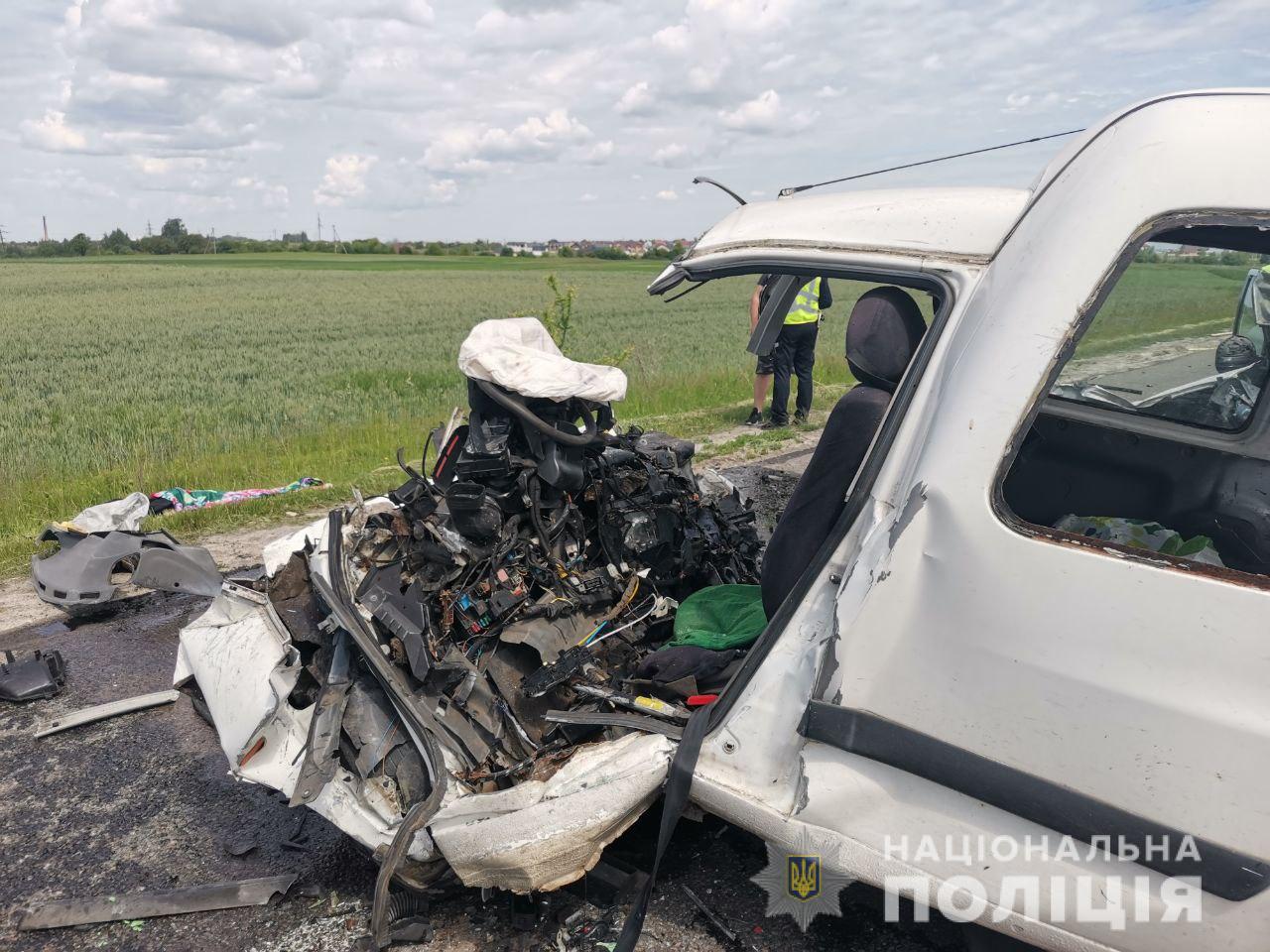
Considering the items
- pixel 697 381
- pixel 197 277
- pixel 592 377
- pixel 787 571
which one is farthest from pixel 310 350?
pixel 197 277

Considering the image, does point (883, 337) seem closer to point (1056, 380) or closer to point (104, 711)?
point (1056, 380)

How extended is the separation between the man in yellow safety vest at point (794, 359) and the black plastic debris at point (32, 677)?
670 cm

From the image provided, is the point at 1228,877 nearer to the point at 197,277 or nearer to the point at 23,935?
the point at 23,935

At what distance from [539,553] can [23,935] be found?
1901mm

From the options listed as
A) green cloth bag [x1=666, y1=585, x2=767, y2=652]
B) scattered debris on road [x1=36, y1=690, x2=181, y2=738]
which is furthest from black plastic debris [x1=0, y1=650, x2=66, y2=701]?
green cloth bag [x1=666, y1=585, x2=767, y2=652]

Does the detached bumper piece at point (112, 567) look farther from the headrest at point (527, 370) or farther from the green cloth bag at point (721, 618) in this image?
the green cloth bag at point (721, 618)

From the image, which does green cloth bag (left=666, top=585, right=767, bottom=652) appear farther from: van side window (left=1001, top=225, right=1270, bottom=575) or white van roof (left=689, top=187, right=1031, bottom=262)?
white van roof (left=689, top=187, right=1031, bottom=262)

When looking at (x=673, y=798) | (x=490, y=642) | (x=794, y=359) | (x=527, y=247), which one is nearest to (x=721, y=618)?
(x=490, y=642)

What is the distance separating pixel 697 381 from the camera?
12.0 meters

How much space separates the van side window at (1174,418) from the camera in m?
2.07

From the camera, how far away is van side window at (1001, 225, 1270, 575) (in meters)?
2.07

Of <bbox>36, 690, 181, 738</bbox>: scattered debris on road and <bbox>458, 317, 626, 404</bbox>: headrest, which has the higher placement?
<bbox>458, 317, 626, 404</bbox>: headrest

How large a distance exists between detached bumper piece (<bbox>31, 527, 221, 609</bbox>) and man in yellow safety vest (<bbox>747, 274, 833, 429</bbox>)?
5.91 meters

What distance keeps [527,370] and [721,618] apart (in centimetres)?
115
